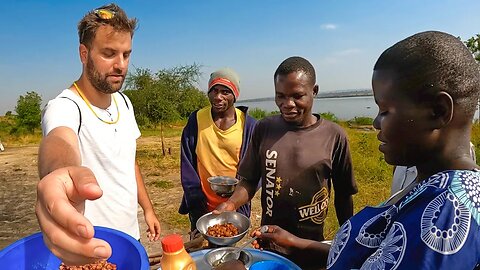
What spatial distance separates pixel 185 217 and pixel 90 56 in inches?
210

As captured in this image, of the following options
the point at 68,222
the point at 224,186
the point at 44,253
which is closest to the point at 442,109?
the point at 68,222

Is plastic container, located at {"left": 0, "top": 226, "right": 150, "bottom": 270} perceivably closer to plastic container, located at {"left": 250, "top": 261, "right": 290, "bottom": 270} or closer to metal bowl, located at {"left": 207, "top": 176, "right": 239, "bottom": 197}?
plastic container, located at {"left": 250, "top": 261, "right": 290, "bottom": 270}

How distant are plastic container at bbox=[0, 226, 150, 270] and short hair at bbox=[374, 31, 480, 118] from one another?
1.12 meters

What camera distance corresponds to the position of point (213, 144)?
3.31 metres

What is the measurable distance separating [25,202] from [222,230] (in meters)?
8.39

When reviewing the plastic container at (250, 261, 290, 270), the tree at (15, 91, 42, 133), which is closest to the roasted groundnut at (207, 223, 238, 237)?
the plastic container at (250, 261, 290, 270)

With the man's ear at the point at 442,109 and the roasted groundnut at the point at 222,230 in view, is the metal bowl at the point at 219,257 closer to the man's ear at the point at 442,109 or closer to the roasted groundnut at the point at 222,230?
the roasted groundnut at the point at 222,230

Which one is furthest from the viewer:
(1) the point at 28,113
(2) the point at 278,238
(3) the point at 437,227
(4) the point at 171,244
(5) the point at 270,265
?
(1) the point at 28,113

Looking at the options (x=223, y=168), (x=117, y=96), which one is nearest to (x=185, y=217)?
(x=223, y=168)

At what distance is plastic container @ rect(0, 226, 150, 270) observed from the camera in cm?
135

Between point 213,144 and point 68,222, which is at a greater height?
point 68,222

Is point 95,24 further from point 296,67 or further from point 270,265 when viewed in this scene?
point 270,265

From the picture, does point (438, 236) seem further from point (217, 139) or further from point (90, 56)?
point (217, 139)

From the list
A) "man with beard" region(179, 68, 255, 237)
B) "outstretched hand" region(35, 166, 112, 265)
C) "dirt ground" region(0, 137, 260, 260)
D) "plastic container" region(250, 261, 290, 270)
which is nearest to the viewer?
"outstretched hand" region(35, 166, 112, 265)
